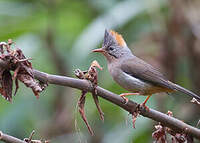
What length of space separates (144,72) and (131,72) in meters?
0.14

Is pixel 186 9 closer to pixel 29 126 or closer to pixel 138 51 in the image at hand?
pixel 138 51

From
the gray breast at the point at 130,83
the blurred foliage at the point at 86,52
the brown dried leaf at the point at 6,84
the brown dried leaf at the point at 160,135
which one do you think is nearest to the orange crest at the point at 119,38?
the blurred foliage at the point at 86,52

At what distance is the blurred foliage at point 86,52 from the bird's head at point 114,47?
0.17 meters

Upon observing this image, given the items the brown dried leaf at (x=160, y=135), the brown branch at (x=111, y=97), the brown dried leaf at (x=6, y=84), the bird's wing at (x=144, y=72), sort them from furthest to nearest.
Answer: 1. the bird's wing at (x=144, y=72)
2. the brown dried leaf at (x=160, y=135)
3. the brown branch at (x=111, y=97)
4. the brown dried leaf at (x=6, y=84)

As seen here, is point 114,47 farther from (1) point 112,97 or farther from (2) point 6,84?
(2) point 6,84

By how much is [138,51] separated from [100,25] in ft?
2.00

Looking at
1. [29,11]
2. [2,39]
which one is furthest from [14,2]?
[2,39]

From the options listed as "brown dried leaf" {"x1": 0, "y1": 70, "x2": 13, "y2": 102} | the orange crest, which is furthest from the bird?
"brown dried leaf" {"x1": 0, "y1": 70, "x2": 13, "y2": 102}

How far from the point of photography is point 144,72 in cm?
417

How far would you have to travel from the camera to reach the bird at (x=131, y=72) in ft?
12.7

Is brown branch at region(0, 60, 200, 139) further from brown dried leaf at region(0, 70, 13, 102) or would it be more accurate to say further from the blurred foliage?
the blurred foliage

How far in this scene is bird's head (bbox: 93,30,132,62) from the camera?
14.8 feet

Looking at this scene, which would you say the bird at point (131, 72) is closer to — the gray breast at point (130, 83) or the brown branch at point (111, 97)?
the gray breast at point (130, 83)

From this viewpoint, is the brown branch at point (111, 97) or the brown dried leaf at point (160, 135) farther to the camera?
the brown dried leaf at point (160, 135)
